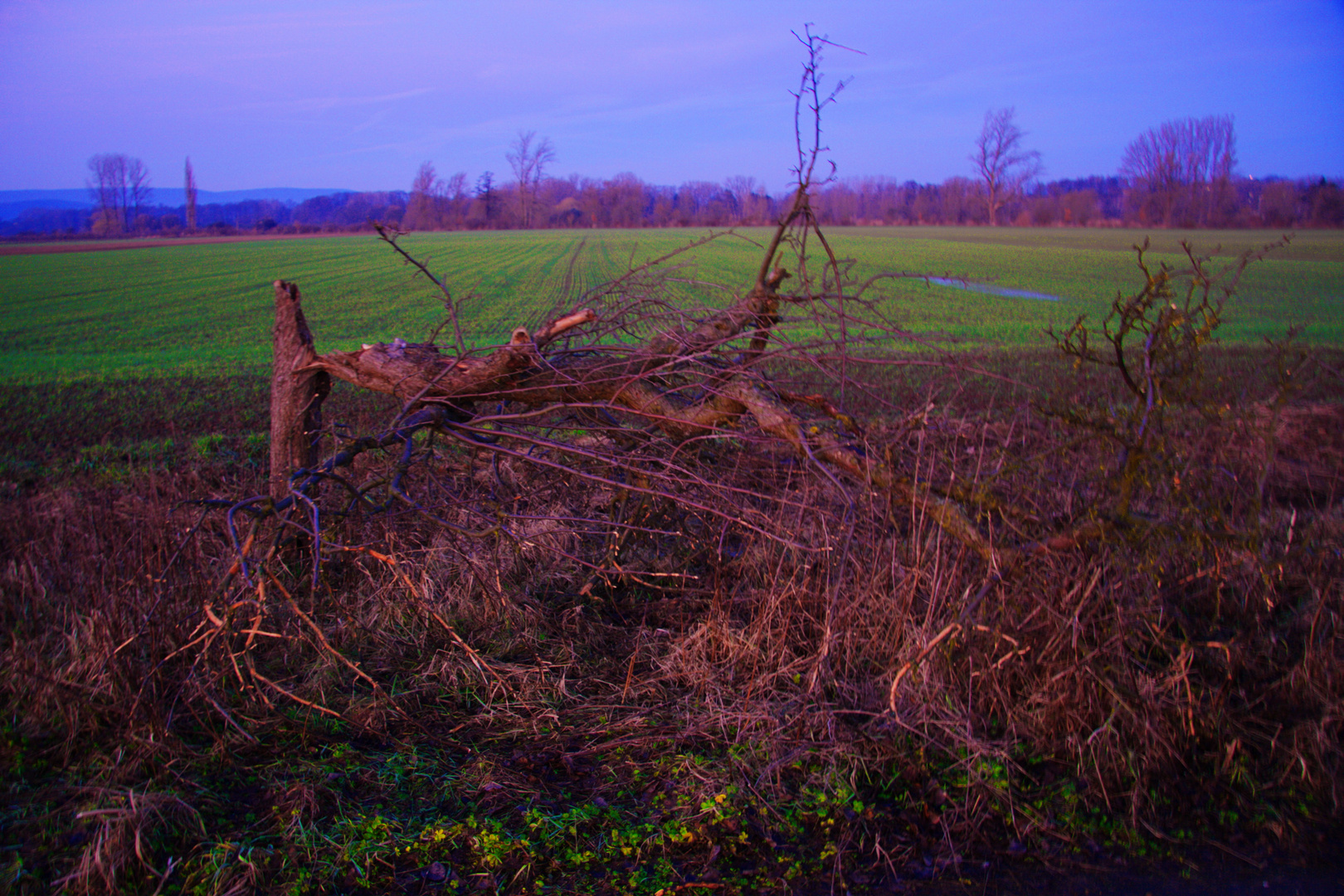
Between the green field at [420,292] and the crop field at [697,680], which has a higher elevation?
the green field at [420,292]

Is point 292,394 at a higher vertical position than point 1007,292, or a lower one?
lower

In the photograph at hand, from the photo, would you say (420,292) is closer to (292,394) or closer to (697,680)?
(292,394)

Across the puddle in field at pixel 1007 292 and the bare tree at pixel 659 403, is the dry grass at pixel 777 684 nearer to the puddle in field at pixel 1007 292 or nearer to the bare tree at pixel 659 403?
the bare tree at pixel 659 403

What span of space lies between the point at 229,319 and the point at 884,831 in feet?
78.3

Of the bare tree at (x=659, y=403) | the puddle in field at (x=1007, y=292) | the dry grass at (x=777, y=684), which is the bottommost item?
the dry grass at (x=777, y=684)

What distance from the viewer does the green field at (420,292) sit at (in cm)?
1702

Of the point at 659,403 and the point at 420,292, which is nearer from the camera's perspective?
the point at 659,403

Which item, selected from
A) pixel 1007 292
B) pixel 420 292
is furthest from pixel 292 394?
pixel 1007 292

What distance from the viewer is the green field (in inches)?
670

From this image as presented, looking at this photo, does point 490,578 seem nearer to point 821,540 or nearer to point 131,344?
point 821,540

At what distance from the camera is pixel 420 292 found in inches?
1129

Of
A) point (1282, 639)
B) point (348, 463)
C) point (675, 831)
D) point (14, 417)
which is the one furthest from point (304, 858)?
point (14, 417)

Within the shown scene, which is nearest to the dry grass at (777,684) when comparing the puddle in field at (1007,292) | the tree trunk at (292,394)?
the tree trunk at (292,394)

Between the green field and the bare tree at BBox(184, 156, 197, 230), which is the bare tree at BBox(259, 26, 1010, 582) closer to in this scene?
the green field
